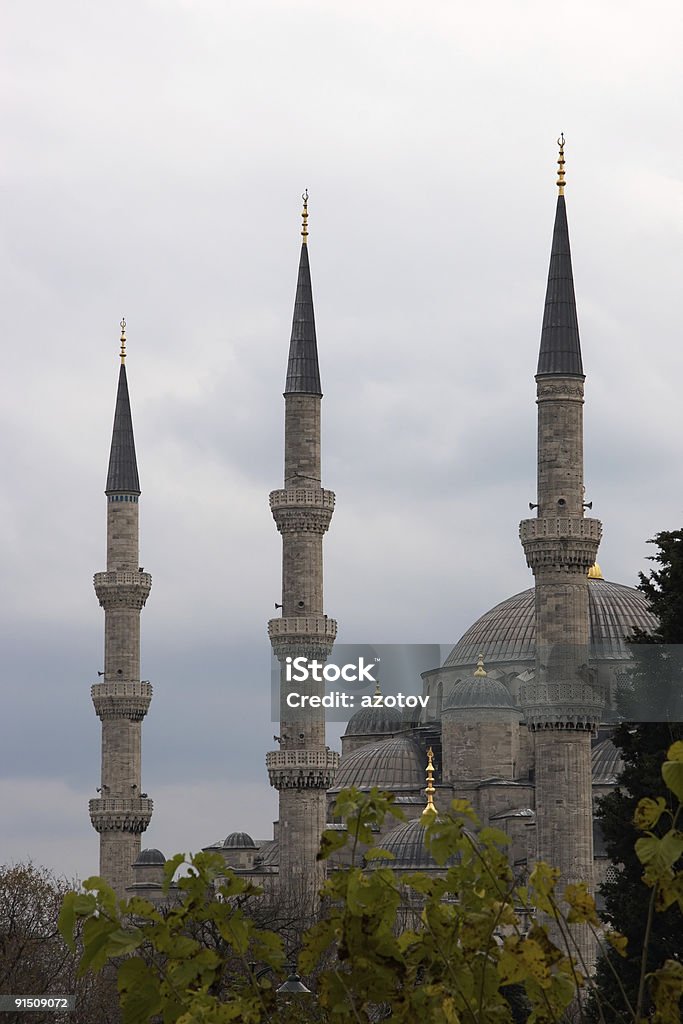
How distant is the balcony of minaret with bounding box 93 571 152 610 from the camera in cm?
5791

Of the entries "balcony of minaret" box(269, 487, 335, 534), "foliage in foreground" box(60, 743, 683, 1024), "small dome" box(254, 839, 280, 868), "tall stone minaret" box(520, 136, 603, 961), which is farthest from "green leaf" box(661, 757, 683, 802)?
"small dome" box(254, 839, 280, 868)

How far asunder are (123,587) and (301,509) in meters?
9.87

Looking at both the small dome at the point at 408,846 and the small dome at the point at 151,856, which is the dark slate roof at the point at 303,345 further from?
the small dome at the point at 151,856

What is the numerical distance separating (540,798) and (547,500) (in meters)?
6.77

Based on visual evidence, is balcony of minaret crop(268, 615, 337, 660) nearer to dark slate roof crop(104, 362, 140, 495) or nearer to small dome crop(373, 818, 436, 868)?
small dome crop(373, 818, 436, 868)

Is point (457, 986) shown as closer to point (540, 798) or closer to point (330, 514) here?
point (540, 798)

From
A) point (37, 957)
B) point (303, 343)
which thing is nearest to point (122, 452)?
point (303, 343)

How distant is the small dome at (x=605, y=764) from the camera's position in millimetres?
58406

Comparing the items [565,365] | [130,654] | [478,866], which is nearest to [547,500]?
[565,365]

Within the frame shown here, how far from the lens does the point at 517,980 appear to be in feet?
20.9

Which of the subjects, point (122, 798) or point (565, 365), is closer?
point (565, 365)

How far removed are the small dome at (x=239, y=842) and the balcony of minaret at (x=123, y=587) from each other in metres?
12.1

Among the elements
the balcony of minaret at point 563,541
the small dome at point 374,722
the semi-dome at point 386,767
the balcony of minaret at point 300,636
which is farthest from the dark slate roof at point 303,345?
the small dome at point 374,722

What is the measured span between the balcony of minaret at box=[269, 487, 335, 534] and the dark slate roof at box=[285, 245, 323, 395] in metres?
2.76
